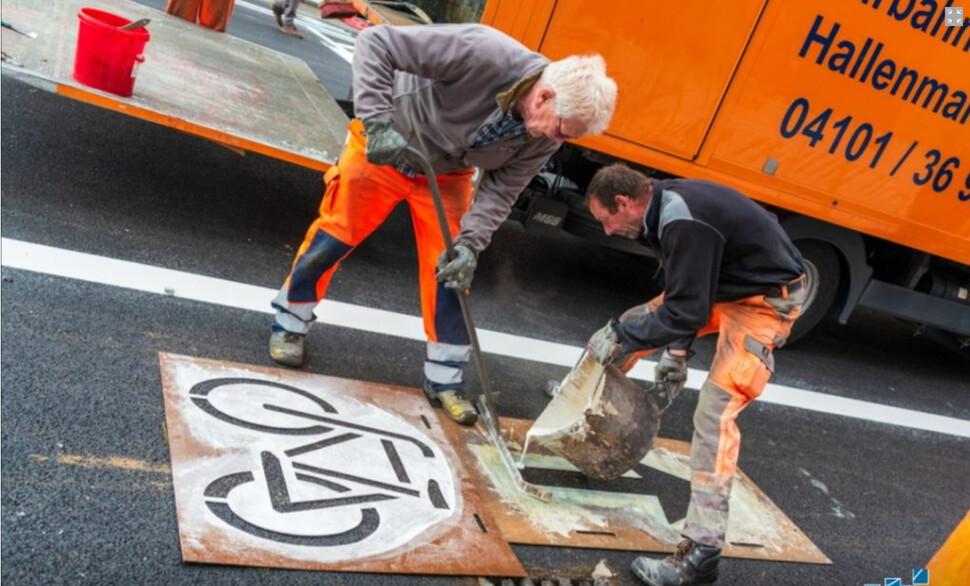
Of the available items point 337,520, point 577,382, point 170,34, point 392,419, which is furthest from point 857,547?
point 170,34

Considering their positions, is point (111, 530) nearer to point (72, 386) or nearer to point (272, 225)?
point (72, 386)

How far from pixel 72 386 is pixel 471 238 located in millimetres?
1621

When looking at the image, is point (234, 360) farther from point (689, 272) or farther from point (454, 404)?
point (689, 272)

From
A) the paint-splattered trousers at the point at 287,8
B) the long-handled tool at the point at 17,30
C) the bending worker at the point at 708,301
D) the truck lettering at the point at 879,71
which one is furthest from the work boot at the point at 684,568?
the paint-splattered trousers at the point at 287,8

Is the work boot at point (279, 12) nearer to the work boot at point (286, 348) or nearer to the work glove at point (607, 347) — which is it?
the work boot at point (286, 348)

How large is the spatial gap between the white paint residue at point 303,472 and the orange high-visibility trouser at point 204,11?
4.21m

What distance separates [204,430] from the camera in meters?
2.97

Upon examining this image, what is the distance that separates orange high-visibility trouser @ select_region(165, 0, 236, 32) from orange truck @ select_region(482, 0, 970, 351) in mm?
3111

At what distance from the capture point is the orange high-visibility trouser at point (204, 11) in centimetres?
651

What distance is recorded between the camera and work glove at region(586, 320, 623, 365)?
333 centimetres

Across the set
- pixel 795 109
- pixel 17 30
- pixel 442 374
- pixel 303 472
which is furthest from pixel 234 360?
pixel 795 109

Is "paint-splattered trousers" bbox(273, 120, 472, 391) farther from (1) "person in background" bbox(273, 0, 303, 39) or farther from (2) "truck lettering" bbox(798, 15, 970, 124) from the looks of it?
(1) "person in background" bbox(273, 0, 303, 39)

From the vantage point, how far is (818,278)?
5.92m

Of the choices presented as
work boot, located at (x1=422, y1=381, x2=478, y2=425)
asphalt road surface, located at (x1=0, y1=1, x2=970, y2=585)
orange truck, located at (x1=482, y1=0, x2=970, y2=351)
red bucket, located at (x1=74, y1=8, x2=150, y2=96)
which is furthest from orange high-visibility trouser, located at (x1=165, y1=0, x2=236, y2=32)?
work boot, located at (x1=422, y1=381, x2=478, y2=425)
